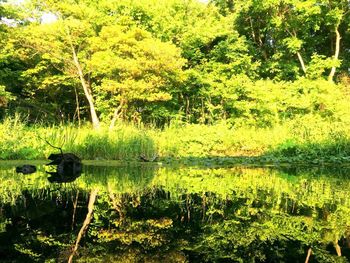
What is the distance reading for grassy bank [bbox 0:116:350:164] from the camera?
9469 millimetres

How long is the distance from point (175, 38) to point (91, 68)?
400 centimetres

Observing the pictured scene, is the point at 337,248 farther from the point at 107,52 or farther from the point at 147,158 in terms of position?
the point at 107,52

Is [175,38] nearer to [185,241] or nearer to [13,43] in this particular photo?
[13,43]

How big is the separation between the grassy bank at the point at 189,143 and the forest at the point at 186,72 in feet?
0.20

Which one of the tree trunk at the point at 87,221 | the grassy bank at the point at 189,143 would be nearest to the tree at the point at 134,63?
the grassy bank at the point at 189,143

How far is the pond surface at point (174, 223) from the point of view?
7.30 ft

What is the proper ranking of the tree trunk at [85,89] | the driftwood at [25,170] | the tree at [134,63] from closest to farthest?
1. the driftwood at [25,170]
2. the tree at [134,63]
3. the tree trunk at [85,89]

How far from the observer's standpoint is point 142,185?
5.25 metres

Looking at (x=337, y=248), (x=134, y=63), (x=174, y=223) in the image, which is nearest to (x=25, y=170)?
(x=174, y=223)

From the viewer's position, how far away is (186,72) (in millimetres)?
15375

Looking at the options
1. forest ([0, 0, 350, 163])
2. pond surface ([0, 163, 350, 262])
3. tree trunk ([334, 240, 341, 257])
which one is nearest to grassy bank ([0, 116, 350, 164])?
forest ([0, 0, 350, 163])

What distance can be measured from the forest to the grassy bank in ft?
0.20

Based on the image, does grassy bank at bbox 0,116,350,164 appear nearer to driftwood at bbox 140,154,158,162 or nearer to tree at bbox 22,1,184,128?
driftwood at bbox 140,154,158,162

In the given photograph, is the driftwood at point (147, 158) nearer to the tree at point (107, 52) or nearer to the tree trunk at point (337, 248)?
the tree at point (107, 52)
